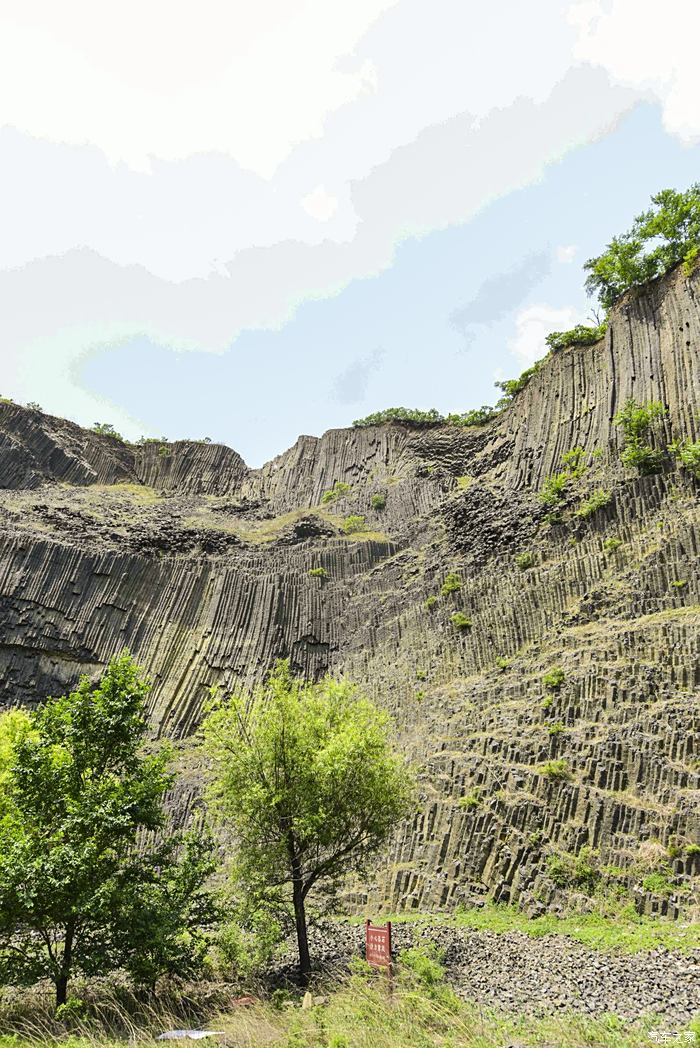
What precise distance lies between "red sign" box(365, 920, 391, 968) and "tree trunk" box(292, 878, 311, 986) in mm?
1433

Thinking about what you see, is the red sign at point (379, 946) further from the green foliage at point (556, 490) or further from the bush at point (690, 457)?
the green foliage at point (556, 490)

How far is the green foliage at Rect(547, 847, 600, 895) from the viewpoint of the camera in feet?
46.0

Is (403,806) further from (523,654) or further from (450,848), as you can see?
(523,654)

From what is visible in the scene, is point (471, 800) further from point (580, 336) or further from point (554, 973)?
point (580, 336)

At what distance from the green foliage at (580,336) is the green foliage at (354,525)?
13589mm

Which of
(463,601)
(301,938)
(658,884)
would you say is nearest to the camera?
(301,938)

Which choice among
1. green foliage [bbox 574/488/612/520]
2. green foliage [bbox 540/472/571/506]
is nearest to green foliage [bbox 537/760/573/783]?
green foliage [bbox 574/488/612/520]

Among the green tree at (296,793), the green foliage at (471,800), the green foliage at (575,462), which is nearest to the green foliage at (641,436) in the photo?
the green foliage at (575,462)

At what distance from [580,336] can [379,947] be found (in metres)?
26.7

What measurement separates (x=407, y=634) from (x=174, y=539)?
15.1 metres

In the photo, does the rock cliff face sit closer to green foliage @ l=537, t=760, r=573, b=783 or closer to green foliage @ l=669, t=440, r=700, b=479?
green foliage @ l=537, t=760, r=573, b=783

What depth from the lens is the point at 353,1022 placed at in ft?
24.3

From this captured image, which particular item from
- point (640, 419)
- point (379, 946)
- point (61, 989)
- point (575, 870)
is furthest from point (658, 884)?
point (640, 419)

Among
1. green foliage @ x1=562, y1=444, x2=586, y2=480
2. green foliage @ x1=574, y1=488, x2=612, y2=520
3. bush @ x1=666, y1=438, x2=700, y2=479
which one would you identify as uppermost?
green foliage @ x1=562, y1=444, x2=586, y2=480
